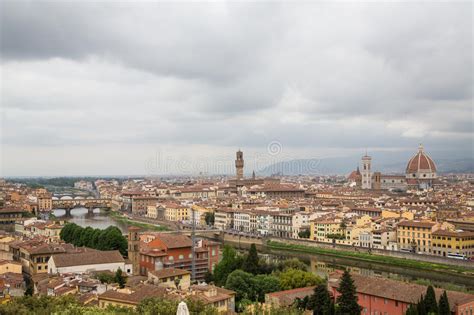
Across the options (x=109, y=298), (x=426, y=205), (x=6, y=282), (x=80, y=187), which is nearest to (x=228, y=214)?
(x=426, y=205)

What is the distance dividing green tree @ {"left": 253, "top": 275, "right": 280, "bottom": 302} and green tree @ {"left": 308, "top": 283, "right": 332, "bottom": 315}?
7.87 ft

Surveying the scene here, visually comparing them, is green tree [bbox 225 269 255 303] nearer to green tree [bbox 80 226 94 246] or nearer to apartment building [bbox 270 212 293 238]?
green tree [bbox 80 226 94 246]

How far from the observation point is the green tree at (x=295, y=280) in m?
17.7

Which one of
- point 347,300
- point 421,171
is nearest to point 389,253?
point 347,300

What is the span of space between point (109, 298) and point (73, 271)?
17.7 ft

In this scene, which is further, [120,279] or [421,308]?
[120,279]

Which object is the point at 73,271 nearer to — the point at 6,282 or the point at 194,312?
the point at 6,282

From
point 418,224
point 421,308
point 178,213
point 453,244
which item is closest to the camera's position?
point 421,308

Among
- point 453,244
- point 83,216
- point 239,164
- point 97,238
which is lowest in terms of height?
point 83,216

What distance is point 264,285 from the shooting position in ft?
56.9

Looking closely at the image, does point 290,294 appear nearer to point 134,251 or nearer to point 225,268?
point 225,268

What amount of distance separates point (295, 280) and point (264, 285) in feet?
3.67

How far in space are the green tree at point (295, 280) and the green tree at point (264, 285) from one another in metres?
0.28

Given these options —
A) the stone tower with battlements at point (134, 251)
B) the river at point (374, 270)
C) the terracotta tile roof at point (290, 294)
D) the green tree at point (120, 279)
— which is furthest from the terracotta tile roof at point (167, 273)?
the river at point (374, 270)
